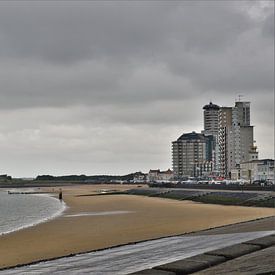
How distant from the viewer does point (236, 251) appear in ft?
63.3

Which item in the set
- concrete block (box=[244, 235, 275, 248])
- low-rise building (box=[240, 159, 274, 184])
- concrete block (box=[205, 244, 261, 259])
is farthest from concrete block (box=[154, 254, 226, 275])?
low-rise building (box=[240, 159, 274, 184])

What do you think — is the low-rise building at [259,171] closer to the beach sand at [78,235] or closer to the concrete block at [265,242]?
the beach sand at [78,235]

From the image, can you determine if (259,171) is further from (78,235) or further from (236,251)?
(236,251)

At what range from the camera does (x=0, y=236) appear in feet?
116

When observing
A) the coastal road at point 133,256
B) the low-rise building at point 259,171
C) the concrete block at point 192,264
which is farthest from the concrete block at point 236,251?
the low-rise building at point 259,171

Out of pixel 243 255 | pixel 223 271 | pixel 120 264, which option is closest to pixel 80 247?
pixel 120 264

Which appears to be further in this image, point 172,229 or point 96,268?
point 172,229

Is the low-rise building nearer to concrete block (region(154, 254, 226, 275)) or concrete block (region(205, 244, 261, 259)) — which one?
concrete block (region(205, 244, 261, 259))

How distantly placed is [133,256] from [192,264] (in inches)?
205

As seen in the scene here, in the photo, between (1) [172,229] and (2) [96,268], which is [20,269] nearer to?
(2) [96,268]

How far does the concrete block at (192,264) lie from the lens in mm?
15828

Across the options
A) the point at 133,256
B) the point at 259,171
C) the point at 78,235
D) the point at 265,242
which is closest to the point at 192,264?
the point at 133,256

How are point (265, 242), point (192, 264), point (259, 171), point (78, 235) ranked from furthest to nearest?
1. point (259, 171)
2. point (78, 235)
3. point (265, 242)
4. point (192, 264)

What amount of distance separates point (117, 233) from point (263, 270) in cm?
1960
